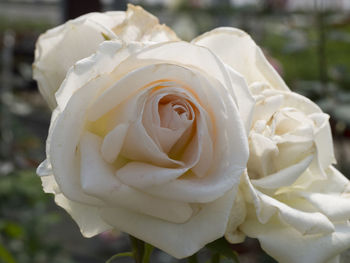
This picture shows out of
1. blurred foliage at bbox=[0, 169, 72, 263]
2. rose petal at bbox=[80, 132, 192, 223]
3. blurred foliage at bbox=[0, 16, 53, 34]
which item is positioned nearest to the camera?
rose petal at bbox=[80, 132, 192, 223]

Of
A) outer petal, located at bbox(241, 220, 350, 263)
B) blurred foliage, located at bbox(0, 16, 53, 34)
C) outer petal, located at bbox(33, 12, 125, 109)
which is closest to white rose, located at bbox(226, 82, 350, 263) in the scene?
outer petal, located at bbox(241, 220, 350, 263)

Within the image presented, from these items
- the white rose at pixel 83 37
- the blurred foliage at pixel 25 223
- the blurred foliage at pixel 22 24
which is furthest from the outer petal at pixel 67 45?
the blurred foliage at pixel 22 24

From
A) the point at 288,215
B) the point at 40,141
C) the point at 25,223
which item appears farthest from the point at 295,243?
the point at 40,141

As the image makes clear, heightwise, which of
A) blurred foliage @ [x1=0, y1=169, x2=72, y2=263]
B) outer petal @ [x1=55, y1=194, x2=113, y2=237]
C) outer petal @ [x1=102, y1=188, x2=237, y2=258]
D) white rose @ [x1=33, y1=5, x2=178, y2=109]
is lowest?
blurred foliage @ [x1=0, y1=169, x2=72, y2=263]

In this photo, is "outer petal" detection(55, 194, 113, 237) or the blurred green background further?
the blurred green background

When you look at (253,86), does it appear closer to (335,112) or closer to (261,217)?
(261,217)

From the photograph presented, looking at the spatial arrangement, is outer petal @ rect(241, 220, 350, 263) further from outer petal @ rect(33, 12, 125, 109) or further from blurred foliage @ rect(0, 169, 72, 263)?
blurred foliage @ rect(0, 169, 72, 263)
